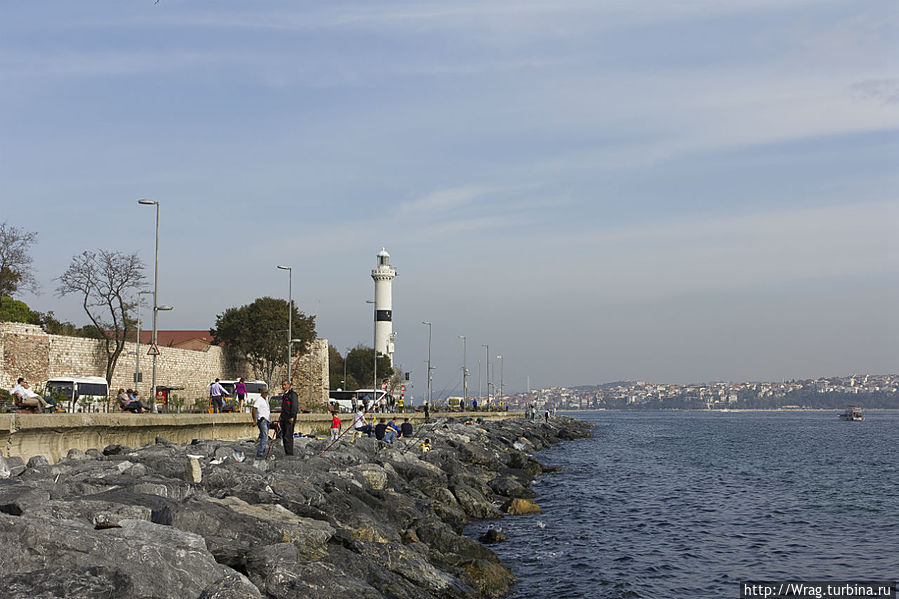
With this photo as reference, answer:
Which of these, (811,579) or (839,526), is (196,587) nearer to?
(811,579)

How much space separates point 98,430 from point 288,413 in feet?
13.7

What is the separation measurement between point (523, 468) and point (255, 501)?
2256 cm

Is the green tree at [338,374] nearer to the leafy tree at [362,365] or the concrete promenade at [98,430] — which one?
the leafy tree at [362,365]

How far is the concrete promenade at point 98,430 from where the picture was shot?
15.1 metres

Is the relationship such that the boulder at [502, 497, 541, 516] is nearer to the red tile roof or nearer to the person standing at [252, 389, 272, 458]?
the person standing at [252, 389, 272, 458]

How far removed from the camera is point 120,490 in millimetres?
10898

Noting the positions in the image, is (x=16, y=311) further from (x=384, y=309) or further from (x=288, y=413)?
(x=384, y=309)

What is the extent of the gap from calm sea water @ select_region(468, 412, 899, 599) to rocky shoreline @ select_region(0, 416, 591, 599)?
1.95 metres

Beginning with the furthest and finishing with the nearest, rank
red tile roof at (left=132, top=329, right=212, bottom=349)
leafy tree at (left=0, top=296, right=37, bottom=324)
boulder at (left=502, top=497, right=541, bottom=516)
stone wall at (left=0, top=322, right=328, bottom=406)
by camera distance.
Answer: red tile roof at (left=132, top=329, right=212, bottom=349) < leafy tree at (left=0, top=296, right=37, bottom=324) < stone wall at (left=0, top=322, right=328, bottom=406) < boulder at (left=502, top=497, right=541, bottom=516)

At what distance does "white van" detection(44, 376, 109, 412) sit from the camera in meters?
28.3


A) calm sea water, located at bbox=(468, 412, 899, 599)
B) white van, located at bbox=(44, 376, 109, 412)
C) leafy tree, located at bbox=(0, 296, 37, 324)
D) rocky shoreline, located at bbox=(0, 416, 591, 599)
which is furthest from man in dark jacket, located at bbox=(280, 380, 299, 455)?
leafy tree, located at bbox=(0, 296, 37, 324)

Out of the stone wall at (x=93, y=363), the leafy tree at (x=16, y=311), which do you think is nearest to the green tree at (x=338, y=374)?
the stone wall at (x=93, y=363)

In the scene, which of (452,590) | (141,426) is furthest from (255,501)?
(141,426)

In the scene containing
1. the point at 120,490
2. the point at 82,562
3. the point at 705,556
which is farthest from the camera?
the point at 705,556
